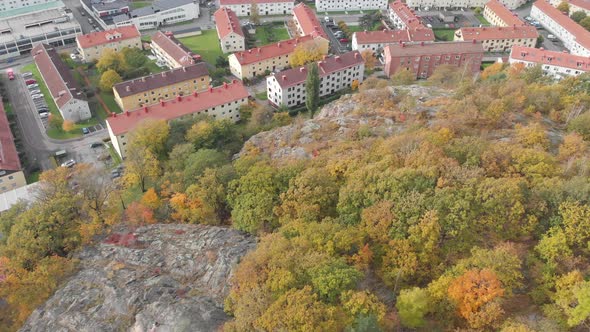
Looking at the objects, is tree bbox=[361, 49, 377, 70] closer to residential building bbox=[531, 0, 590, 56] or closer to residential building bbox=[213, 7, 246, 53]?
residential building bbox=[213, 7, 246, 53]

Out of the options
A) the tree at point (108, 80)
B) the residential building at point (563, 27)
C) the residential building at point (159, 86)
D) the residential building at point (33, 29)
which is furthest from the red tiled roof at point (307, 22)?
the residential building at point (563, 27)

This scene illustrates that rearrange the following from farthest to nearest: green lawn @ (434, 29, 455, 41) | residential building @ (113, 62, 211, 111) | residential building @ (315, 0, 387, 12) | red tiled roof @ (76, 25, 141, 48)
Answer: residential building @ (315, 0, 387, 12) < green lawn @ (434, 29, 455, 41) < red tiled roof @ (76, 25, 141, 48) < residential building @ (113, 62, 211, 111)

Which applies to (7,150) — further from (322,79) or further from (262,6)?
(262,6)

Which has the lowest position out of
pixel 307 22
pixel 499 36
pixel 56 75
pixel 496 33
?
pixel 499 36

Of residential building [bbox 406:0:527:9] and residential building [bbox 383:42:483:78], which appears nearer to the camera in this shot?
residential building [bbox 383:42:483:78]

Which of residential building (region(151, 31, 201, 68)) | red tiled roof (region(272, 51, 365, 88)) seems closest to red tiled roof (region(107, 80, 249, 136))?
red tiled roof (region(272, 51, 365, 88))

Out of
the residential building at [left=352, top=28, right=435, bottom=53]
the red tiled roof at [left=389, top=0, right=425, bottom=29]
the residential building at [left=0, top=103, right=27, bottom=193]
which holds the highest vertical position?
the red tiled roof at [left=389, top=0, right=425, bottom=29]

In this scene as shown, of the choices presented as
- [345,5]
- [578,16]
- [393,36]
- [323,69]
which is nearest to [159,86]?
[323,69]
